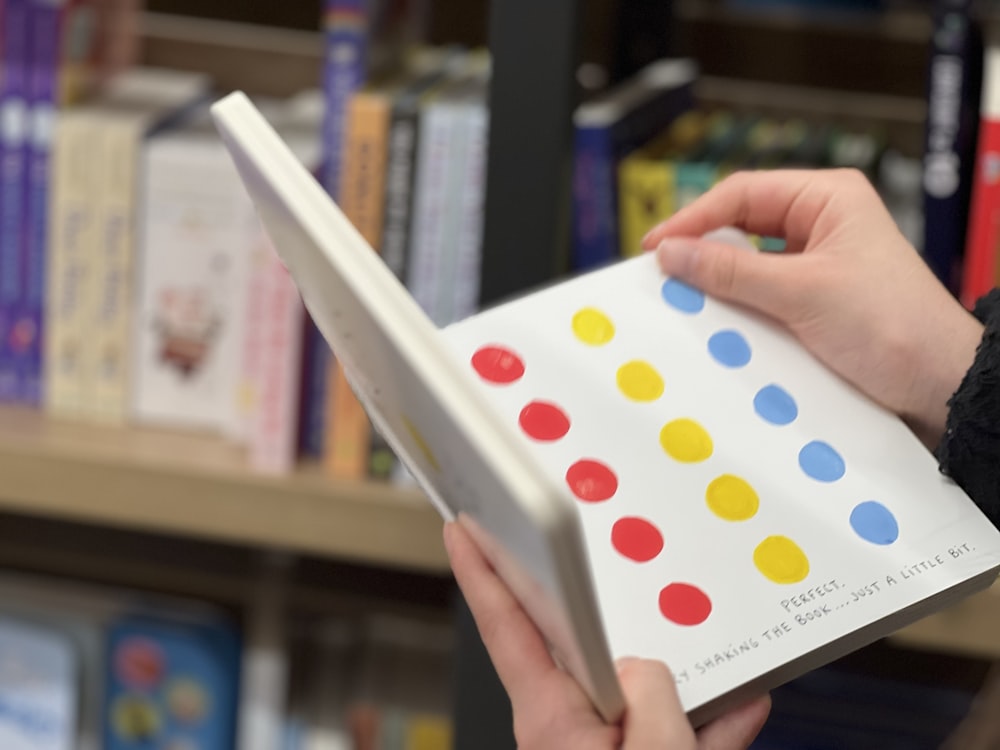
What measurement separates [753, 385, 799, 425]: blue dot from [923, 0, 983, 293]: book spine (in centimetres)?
42

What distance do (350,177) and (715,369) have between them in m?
0.44

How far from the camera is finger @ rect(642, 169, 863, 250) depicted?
71 cm

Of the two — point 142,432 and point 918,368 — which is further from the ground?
point 918,368

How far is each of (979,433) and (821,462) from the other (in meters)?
0.08

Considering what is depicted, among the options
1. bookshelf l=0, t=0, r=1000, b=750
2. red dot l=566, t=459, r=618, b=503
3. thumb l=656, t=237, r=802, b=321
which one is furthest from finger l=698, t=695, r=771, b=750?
bookshelf l=0, t=0, r=1000, b=750

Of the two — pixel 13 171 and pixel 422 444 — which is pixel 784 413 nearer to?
pixel 422 444

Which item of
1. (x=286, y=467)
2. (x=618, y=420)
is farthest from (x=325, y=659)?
A: (x=618, y=420)

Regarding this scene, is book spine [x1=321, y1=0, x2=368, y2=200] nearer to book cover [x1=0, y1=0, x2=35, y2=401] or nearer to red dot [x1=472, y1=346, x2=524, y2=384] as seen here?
book cover [x1=0, y1=0, x2=35, y2=401]

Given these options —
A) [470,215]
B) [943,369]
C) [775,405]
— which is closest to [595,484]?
[775,405]

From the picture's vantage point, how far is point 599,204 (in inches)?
40.3

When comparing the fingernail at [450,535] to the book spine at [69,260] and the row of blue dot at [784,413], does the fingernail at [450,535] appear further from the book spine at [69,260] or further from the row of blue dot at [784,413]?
the book spine at [69,260]

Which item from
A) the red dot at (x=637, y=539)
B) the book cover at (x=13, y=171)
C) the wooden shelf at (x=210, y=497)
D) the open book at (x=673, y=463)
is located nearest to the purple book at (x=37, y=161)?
the book cover at (x=13, y=171)

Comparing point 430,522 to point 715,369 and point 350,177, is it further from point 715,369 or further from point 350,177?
point 715,369

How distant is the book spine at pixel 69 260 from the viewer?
106 centimetres
